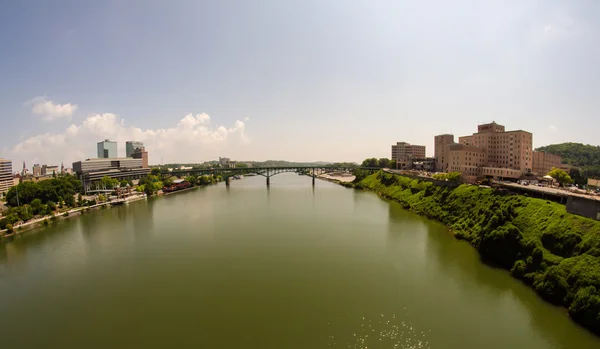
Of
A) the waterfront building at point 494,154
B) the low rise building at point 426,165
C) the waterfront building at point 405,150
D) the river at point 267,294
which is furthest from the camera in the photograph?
the waterfront building at point 405,150

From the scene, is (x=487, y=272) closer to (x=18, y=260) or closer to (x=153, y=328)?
(x=153, y=328)

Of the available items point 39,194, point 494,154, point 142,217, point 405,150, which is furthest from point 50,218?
point 405,150

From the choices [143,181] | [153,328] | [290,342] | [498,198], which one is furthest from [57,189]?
[498,198]

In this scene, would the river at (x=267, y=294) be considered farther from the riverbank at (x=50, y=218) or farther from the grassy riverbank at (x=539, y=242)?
the riverbank at (x=50, y=218)

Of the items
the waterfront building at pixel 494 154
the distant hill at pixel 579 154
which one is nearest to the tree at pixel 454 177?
the waterfront building at pixel 494 154

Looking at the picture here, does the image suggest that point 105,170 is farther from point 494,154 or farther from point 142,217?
point 494,154

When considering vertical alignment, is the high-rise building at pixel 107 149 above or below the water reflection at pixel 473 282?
above
